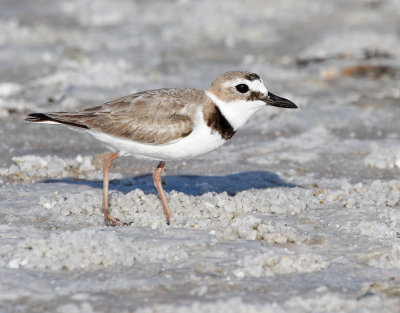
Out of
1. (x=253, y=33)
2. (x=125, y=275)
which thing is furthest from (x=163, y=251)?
(x=253, y=33)

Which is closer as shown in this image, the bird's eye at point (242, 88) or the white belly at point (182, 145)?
the white belly at point (182, 145)

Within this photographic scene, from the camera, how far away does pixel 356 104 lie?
10273 millimetres

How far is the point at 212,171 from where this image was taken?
7570mm

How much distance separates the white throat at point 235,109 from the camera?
5734 mm

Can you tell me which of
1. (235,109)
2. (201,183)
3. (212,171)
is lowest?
(201,183)

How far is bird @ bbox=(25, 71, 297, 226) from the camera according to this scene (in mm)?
5555

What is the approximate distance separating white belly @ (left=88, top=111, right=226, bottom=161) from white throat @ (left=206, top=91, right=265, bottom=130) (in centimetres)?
22

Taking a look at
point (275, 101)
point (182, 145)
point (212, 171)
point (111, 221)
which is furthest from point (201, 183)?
point (111, 221)

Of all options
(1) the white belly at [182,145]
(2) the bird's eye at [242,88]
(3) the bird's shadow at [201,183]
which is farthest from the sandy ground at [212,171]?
(2) the bird's eye at [242,88]

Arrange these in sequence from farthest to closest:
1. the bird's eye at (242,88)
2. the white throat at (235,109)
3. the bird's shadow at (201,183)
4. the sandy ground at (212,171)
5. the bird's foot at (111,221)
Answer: the bird's shadow at (201,183), the bird's eye at (242,88), the white throat at (235,109), the bird's foot at (111,221), the sandy ground at (212,171)

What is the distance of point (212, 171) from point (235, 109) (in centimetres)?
188

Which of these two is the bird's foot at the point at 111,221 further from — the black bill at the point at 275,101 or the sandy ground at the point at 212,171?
the black bill at the point at 275,101

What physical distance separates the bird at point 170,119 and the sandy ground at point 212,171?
544mm

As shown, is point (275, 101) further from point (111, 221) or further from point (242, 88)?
point (111, 221)
